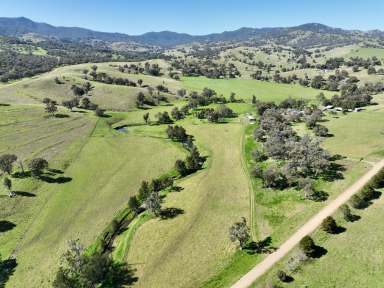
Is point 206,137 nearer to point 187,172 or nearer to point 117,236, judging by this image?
point 187,172

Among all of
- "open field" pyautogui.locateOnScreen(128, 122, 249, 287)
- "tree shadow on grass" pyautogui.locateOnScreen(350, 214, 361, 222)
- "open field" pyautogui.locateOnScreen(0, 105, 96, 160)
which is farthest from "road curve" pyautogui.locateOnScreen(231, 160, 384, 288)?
"open field" pyautogui.locateOnScreen(0, 105, 96, 160)

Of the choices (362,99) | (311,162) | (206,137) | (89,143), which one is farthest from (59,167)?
(362,99)

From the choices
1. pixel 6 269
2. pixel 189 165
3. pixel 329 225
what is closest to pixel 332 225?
pixel 329 225

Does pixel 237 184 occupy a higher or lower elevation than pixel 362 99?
lower

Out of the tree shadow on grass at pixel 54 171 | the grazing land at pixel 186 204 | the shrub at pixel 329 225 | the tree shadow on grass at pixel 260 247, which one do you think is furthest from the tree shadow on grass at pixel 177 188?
the shrub at pixel 329 225

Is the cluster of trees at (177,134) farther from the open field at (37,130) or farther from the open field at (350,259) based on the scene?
the open field at (350,259)

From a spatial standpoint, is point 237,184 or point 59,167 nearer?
point 237,184

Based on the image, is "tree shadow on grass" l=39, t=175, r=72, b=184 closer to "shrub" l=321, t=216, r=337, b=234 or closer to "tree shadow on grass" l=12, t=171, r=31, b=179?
"tree shadow on grass" l=12, t=171, r=31, b=179
